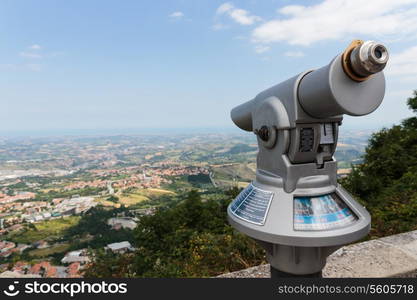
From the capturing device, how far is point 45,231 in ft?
69.7

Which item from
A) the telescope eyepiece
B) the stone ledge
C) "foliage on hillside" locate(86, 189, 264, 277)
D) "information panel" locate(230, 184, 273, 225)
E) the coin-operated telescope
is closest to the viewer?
the telescope eyepiece

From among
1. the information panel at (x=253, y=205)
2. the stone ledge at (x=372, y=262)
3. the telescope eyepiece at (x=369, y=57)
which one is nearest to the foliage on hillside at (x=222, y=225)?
the stone ledge at (x=372, y=262)

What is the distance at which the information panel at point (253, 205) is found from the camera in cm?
151

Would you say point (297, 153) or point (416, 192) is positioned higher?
point (297, 153)

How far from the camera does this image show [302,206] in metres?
1.47

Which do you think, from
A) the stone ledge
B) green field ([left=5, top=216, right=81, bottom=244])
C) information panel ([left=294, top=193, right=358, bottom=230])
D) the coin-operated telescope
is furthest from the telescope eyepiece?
green field ([left=5, top=216, right=81, bottom=244])

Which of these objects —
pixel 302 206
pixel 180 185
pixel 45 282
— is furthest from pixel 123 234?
pixel 180 185

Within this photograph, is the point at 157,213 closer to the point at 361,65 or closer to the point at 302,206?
the point at 302,206

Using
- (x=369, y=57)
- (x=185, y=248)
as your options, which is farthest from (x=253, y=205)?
(x=185, y=248)

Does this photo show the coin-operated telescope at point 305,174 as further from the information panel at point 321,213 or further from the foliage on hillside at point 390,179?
the foliage on hillside at point 390,179

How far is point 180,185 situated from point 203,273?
3269cm

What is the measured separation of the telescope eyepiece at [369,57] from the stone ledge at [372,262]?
2.06m

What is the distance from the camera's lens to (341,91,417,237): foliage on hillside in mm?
4387

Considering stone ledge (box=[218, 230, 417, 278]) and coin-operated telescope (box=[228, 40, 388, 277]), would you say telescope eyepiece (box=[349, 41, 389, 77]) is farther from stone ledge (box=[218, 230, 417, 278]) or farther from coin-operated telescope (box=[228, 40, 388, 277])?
→ stone ledge (box=[218, 230, 417, 278])
